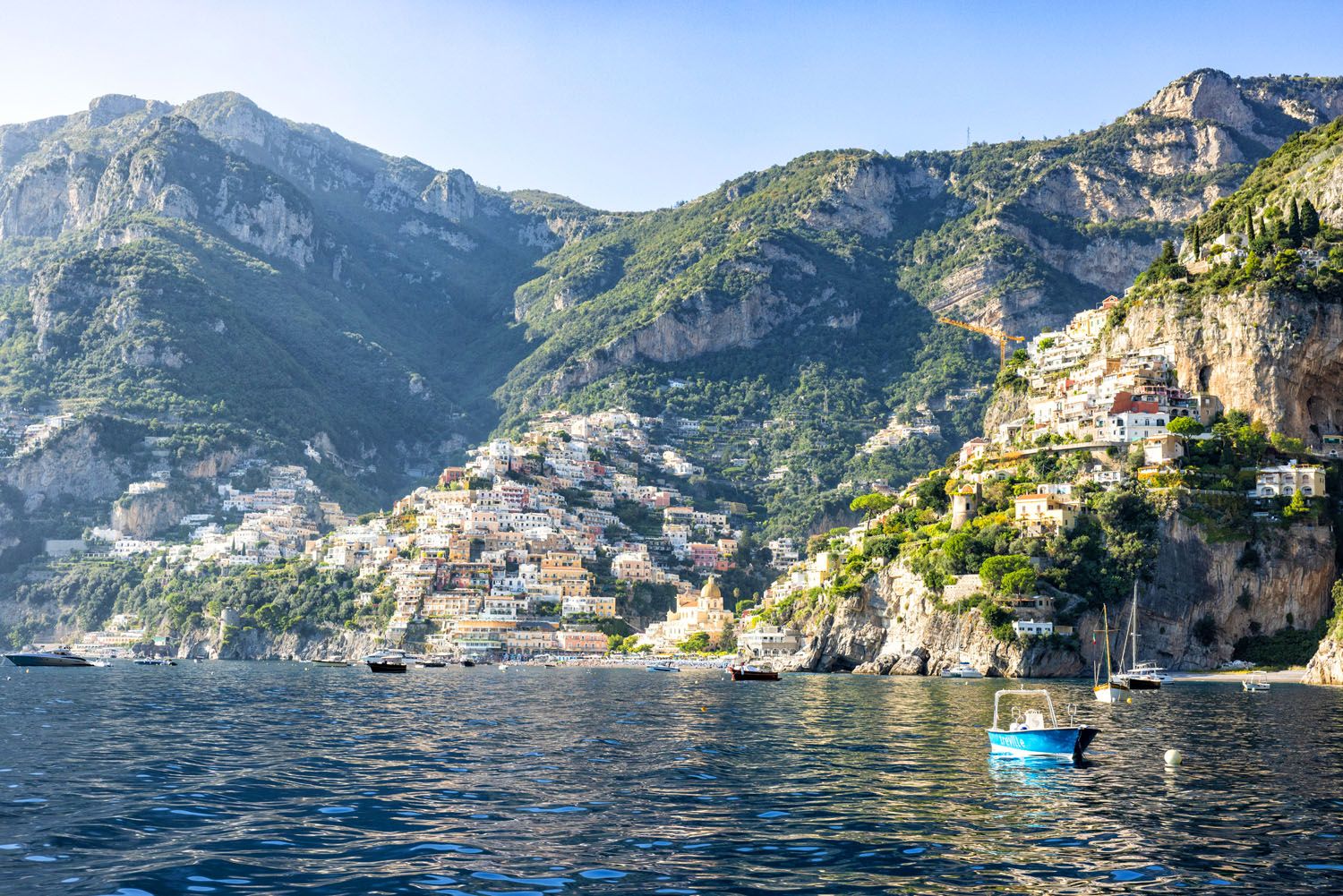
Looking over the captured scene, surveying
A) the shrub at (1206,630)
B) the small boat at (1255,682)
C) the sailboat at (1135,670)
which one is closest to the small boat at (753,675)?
the sailboat at (1135,670)

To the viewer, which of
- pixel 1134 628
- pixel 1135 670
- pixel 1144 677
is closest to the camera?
pixel 1144 677

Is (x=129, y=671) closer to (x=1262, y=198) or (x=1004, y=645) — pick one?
(x=1004, y=645)

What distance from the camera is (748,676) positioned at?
97000 mm

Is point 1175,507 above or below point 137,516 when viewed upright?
below

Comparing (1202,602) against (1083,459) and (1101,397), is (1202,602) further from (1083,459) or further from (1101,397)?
(1101,397)

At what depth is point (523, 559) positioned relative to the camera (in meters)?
169

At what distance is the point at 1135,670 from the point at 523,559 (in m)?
94.4

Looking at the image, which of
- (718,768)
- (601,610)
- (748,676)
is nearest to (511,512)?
(601,610)

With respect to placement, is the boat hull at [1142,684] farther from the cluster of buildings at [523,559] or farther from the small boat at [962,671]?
the cluster of buildings at [523,559]

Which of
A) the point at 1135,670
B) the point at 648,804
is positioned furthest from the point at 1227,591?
the point at 648,804

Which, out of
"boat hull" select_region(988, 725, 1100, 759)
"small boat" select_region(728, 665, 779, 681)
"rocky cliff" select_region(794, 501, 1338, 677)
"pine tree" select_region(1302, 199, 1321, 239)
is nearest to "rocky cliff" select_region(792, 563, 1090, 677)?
"rocky cliff" select_region(794, 501, 1338, 677)

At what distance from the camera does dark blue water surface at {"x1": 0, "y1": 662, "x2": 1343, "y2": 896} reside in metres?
21.6

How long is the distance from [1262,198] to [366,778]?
413 ft

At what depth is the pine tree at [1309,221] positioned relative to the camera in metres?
119
